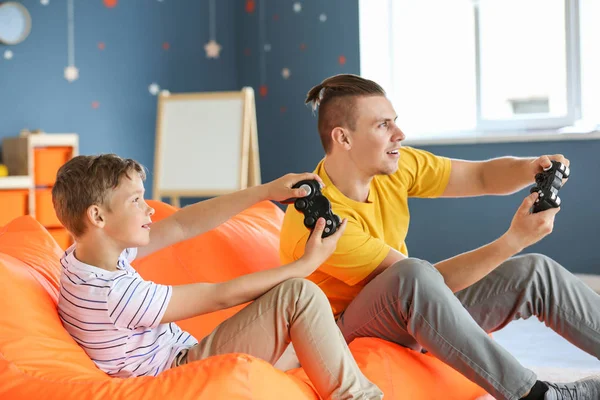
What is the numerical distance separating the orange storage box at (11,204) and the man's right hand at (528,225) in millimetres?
3030

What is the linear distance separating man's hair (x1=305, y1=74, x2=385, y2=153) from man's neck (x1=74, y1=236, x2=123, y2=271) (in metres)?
0.77

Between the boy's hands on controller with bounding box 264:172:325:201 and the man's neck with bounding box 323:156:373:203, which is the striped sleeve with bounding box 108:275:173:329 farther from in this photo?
the man's neck with bounding box 323:156:373:203

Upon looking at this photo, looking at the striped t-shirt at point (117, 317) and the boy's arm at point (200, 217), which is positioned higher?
the boy's arm at point (200, 217)

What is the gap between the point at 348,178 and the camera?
7.04 ft

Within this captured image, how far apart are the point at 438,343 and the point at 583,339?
0.40 m

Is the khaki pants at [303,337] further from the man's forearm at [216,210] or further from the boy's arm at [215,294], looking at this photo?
the man's forearm at [216,210]

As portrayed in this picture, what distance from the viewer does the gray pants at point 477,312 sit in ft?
5.75

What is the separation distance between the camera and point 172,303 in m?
1.59

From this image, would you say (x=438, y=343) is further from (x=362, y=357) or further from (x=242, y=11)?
(x=242, y=11)

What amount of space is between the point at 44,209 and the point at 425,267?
3026 millimetres

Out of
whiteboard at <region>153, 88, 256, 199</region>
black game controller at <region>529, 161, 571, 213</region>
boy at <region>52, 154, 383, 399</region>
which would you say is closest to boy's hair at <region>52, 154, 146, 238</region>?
boy at <region>52, 154, 383, 399</region>

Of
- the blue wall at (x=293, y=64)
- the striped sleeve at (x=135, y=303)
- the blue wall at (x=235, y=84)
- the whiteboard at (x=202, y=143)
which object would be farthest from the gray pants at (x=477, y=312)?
the blue wall at (x=293, y=64)

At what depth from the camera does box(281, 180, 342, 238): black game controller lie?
171cm

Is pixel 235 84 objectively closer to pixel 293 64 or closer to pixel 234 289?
pixel 293 64
